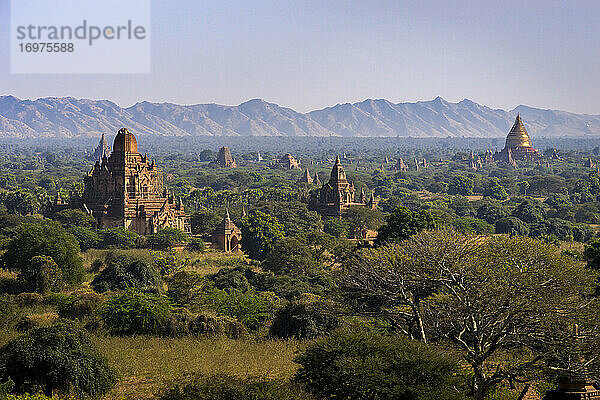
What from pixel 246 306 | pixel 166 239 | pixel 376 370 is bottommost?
pixel 246 306

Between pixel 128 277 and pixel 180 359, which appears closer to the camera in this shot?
pixel 180 359

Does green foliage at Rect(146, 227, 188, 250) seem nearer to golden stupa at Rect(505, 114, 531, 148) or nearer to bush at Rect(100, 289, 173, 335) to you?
bush at Rect(100, 289, 173, 335)

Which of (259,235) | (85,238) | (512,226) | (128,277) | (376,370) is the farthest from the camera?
(512,226)

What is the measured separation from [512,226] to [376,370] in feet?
183

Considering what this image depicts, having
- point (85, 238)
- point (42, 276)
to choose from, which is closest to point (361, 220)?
point (85, 238)

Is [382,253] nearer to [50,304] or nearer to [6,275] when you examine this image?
[50,304]

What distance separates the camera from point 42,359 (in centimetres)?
2138

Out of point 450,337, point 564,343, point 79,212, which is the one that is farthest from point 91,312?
point 79,212

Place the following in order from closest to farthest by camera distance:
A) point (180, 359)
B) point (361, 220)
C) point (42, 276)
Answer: point (180, 359), point (42, 276), point (361, 220)

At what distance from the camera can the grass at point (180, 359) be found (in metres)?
23.5

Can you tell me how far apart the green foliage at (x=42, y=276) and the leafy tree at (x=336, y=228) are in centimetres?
2878

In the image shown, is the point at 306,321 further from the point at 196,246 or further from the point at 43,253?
the point at 196,246

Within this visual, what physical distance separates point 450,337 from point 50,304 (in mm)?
22730

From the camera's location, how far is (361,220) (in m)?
66.2
